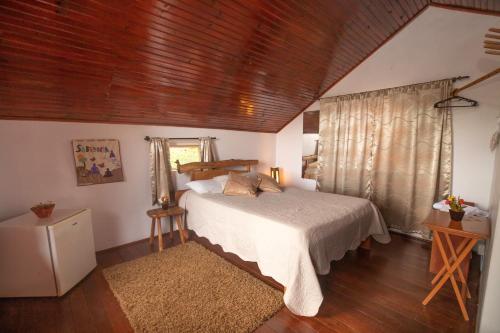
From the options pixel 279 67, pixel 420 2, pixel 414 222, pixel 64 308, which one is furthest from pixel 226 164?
pixel 420 2

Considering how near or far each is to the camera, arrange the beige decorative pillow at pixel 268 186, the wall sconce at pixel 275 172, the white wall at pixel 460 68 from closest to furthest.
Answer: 1. the white wall at pixel 460 68
2. the beige decorative pillow at pixel 268 186
3. the wall sconce at pixel 275 172

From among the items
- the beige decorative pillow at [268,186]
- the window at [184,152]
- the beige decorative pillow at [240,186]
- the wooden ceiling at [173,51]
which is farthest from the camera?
the window at [184,152]

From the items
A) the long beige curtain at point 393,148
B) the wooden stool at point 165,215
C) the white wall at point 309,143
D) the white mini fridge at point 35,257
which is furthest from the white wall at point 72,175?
the long beige curtain at point 393,148

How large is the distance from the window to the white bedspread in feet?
2.11

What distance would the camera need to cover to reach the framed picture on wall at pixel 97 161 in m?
2.58

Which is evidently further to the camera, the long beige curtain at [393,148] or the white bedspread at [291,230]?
the long beige curtain at [393,148]

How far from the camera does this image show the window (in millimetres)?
3404

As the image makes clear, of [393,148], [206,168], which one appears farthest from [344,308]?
[206,168]

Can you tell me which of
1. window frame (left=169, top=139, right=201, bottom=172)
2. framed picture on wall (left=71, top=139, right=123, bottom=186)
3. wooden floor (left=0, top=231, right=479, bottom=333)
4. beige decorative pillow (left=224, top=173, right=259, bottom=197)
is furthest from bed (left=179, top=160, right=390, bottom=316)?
framed picture on wall (left=71, top=139, right=123, bottom=186)

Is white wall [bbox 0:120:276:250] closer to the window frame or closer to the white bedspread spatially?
the window frame

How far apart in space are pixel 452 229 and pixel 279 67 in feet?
7.86

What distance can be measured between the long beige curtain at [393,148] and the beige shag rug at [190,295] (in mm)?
2324

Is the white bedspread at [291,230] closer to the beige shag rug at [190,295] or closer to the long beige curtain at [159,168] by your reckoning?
the beige shag rug at [190,295]

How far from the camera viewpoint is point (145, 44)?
6.33 ft
